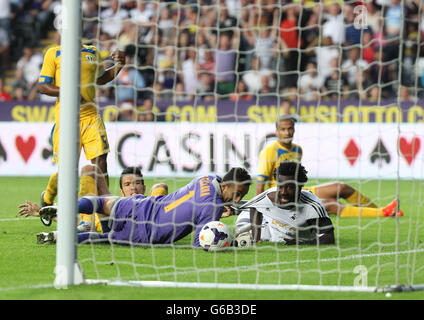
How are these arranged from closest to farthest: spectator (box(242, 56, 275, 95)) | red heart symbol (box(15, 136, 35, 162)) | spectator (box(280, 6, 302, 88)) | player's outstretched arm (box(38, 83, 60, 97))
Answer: player's outstretched arm (box(38, 83, 60, 97)), spectator (box(242, 56, 275, 95)), spectator (box(280, 6, 302, 88)), red heart symbol (box(15, 136, 35, 162))

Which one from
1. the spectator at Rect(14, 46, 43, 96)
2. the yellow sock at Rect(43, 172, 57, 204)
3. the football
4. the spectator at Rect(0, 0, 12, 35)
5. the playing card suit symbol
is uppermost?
the spectator at Rect(0, 0, 12, 35)

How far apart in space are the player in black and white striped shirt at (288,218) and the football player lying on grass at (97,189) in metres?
1.26

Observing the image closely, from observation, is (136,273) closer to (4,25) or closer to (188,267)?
(188,267)

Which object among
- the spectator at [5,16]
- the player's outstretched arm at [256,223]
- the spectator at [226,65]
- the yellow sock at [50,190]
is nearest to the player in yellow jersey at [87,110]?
the yellow sock at [50,190]

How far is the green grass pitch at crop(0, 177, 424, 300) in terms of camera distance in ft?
16.6

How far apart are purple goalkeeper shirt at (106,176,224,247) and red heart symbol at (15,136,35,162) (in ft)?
31.3

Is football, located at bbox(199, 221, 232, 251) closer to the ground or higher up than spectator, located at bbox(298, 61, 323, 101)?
closer to the ground

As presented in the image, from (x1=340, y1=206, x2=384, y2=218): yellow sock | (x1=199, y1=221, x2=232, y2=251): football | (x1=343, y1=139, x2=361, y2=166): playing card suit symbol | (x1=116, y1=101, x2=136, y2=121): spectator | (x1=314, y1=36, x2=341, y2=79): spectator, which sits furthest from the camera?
(x1=116, y1=101, x2=136, y2=121): spectator

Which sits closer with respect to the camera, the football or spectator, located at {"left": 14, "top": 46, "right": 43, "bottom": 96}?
the football

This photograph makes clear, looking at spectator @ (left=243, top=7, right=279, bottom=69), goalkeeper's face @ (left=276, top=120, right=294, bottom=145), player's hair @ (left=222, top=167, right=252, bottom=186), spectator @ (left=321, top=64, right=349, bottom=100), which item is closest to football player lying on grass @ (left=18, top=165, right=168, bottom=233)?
player's hair @ (left=222, top=167, right=252, bottom=186)

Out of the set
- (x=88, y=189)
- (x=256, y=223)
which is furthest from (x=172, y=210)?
(x=88, y=189)

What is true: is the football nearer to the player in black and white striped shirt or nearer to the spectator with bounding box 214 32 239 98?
the player in black and white striped shirt

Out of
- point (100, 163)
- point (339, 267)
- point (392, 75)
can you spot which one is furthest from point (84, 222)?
point (392, 75)

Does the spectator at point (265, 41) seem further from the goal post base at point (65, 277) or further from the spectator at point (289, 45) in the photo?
the goal post base at point (65, 277)
